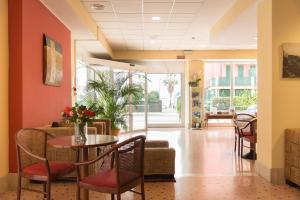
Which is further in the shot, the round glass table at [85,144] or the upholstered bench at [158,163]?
the upholstered bench at [158,163]

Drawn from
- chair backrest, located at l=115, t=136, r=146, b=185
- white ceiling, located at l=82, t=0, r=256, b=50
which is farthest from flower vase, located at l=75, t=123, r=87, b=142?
white ceiling, located at l=82, t=0, r=256, b=50

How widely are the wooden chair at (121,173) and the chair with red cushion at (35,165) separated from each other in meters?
0.45

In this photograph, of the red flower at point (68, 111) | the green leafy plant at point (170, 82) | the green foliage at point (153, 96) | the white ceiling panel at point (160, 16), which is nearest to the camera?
the red flower at point (68, 111)

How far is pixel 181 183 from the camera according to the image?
15.9 feet

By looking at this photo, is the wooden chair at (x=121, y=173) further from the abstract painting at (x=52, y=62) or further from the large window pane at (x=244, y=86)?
the large window pane at (x=244, y=86)

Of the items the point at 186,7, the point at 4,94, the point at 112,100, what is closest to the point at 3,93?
the point at 4,94

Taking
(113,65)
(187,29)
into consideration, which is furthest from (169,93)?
(187,29)

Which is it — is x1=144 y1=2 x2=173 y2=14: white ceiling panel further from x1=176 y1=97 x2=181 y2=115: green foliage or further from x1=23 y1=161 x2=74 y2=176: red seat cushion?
x1=176 y1=97 x2=181 y2=115: green foliage

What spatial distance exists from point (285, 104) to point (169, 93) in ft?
30.6

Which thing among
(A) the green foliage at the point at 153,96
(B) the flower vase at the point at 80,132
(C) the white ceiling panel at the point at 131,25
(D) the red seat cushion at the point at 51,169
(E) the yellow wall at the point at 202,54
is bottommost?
(D) the red seat cushion at the point at 51,169

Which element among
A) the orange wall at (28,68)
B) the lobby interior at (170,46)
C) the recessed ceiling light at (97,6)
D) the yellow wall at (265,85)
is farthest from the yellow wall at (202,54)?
the yellow wall at (265,85)

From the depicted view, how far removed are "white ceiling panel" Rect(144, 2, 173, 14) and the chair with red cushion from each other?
3.53 m

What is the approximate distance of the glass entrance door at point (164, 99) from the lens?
45.1 feet

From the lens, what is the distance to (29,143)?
161 inches
